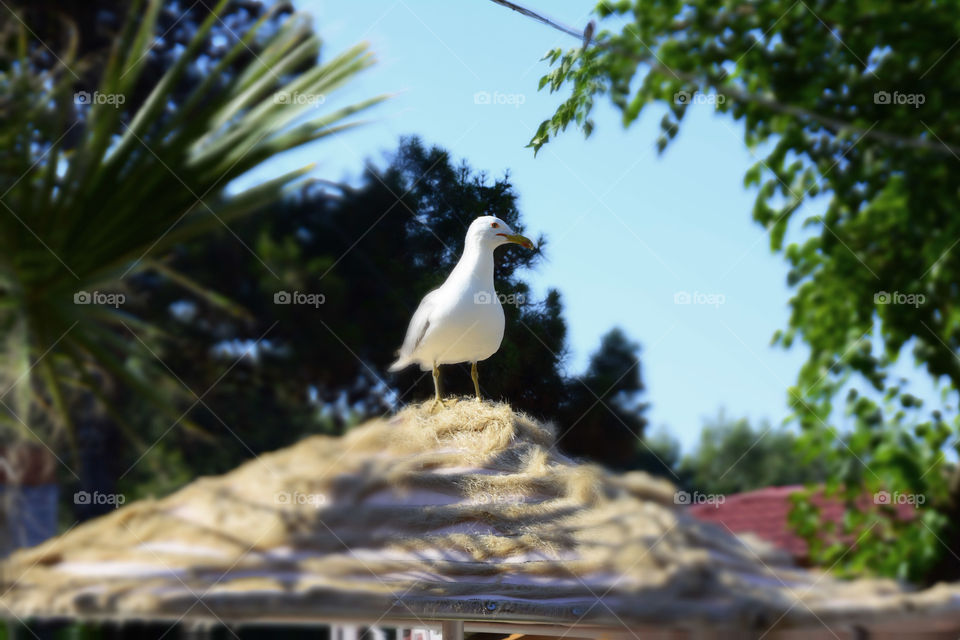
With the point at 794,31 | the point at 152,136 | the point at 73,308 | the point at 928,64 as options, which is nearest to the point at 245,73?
the point at 152,136

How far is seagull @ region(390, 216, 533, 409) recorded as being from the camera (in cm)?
150

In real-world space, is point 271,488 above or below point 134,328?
below

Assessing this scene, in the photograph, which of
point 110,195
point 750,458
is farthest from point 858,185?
point 110,195

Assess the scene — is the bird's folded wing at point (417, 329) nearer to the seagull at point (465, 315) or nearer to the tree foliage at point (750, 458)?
the seagull at point (465, 315)

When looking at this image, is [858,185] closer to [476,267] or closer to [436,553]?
[476,267]

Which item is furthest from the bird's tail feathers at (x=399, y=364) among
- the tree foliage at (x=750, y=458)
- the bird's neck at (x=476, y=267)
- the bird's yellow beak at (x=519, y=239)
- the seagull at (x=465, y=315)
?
the tree foliage at (x=750, y=458)

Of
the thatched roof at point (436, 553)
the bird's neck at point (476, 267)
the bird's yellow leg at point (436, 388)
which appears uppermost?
the bird's neck at point (476, 267)

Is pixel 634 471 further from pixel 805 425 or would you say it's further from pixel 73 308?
pixel 73 308

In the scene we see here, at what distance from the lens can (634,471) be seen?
5.12ft

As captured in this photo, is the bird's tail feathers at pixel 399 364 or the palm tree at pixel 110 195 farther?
the bird's tail feathers at pixel 399 364

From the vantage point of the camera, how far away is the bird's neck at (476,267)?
1.51 metres

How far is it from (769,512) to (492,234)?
68 cm

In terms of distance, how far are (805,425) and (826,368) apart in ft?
0.37

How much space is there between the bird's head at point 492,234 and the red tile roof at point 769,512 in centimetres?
53
